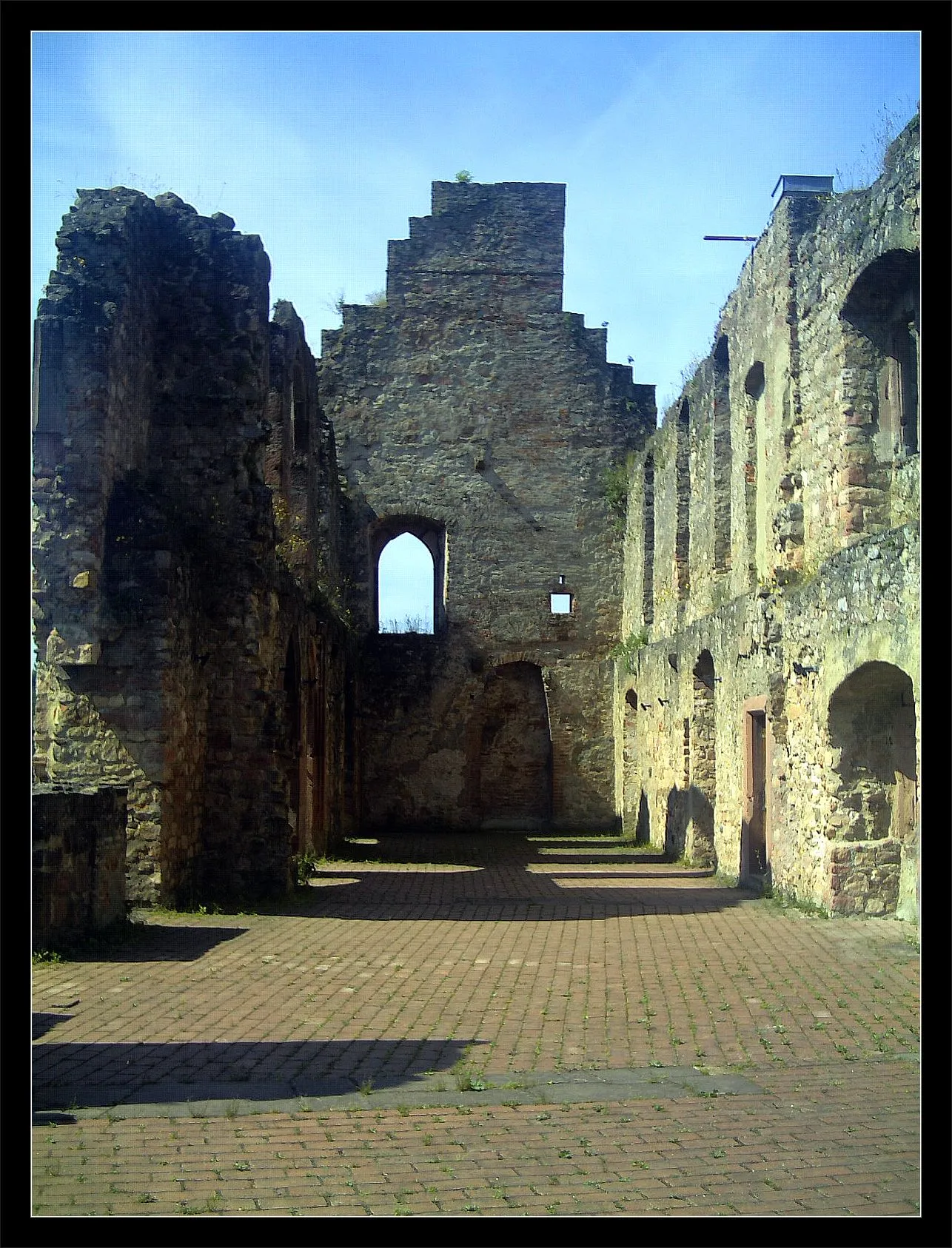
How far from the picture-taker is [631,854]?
61.8 ft

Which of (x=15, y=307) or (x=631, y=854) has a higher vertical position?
(x=15, y=307)

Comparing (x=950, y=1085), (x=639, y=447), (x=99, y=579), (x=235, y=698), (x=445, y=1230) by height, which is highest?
(x=639, y=447)

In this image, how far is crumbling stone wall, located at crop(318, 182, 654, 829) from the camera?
77.5 feet

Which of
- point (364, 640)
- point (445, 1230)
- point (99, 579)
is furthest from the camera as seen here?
point (364, 640)

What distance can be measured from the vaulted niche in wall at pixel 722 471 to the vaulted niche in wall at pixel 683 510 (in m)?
1.92

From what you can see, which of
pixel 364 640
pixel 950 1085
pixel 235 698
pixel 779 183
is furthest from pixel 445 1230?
pixel 364 640

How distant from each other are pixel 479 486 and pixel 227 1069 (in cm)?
1912

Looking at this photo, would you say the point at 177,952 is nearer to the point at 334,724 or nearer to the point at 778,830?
the point at 778,830

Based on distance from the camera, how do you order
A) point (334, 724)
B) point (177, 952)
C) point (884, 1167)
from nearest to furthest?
point (884, 1167) < point (177, 952) < point (334, 724)

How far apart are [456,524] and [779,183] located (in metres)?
11.7

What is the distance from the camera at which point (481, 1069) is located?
19.4 feet

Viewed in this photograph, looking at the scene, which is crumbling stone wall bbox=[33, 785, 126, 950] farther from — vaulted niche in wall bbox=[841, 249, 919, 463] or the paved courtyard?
vaulted niche in wall bbox=[841, 249, 919, 463]

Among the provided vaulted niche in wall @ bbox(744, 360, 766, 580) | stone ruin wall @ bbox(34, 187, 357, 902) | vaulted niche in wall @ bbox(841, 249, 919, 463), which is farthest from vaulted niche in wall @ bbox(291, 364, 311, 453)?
vaulted niche in wall @ bbox(841, 249, 919, 463)

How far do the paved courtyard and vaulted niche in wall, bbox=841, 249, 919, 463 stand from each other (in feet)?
14.2
